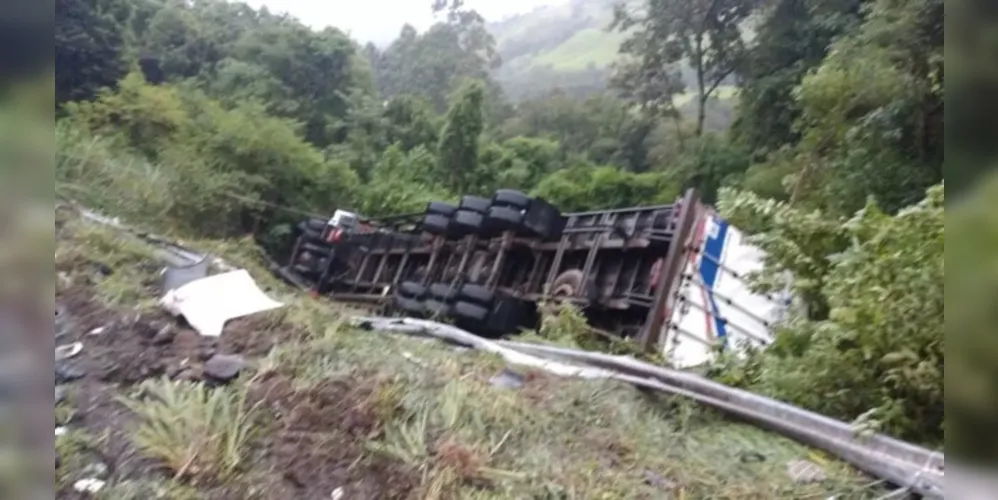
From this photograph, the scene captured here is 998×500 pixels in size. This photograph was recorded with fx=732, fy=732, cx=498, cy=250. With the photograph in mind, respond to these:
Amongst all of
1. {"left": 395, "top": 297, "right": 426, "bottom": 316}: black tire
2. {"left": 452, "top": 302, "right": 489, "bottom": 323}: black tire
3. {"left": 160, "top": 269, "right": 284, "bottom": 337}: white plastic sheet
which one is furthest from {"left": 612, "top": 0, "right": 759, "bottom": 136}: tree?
{"left": 160, "top": 269, "right": 284, "bottom": 337}: white plastic sheet

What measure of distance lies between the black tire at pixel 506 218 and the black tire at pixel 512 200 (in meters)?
0.04

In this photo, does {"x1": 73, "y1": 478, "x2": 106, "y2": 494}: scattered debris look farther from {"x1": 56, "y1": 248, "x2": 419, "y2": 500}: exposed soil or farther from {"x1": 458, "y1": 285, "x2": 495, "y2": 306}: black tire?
{"x1": 458, "y1": 285, "x2": 495, "y2": 306}: black tire

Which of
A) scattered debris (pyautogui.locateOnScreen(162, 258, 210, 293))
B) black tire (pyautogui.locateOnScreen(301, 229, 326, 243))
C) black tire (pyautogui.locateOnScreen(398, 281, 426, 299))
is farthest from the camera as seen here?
black tire (pyautogui.locateOnScreen(301, 229, 326, 243))

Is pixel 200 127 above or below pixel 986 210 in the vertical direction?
above

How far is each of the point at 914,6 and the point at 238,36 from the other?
18.5 metres

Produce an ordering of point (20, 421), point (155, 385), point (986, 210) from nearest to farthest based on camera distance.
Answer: point (986, 210), point (20, 421), point (155, 385)

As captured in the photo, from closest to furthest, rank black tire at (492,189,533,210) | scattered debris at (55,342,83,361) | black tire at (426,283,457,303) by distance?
scattered debris at (55,342,83,361) → black tire at (426,283,457,303) → black tire at (492,189,533,210)

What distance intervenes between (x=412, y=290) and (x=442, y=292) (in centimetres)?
67

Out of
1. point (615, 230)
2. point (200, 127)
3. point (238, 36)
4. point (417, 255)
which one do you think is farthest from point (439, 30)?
point (615, 230)

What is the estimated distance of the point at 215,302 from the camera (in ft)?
11.5

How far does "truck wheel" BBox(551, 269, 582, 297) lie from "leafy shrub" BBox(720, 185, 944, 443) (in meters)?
2.25

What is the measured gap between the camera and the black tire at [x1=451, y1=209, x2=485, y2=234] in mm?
6852

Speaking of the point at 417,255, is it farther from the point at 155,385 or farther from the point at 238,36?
the point at 238,36

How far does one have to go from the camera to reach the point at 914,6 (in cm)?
598
